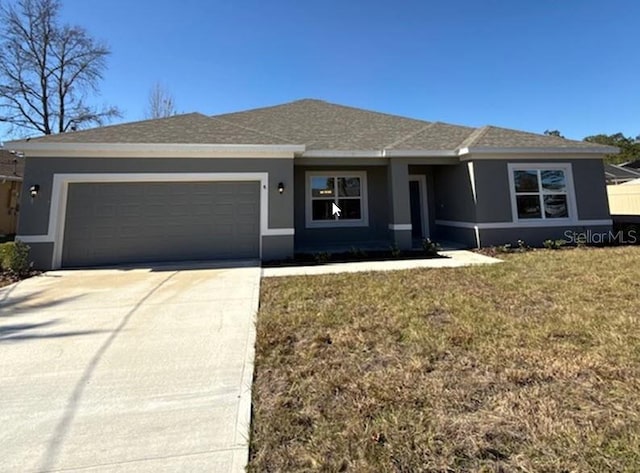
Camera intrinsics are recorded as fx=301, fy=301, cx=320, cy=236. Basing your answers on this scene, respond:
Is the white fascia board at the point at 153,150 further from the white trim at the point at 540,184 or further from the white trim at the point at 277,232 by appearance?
the white trim at the point at 540,184

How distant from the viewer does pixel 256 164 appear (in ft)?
28.6

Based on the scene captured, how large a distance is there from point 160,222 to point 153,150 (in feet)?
6.46

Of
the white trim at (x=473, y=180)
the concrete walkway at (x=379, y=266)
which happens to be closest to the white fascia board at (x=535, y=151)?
the white trim at (x=473, y=180)

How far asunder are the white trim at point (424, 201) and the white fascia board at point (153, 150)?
5615 millimetres

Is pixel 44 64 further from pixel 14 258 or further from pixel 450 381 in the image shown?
pixel 450 381

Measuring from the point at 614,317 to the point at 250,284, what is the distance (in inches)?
226

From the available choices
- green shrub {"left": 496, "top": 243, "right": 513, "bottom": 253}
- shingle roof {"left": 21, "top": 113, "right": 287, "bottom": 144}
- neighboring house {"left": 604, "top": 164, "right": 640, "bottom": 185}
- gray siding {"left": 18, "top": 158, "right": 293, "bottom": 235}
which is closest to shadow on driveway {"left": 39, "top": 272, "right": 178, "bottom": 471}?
gray siding {"left": 18, "top": 158, "right": 293, "bottom": 235}

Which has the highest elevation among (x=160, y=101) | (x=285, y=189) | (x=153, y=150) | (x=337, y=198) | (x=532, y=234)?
(x=160, y=101)

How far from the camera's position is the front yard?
1880 millimetres

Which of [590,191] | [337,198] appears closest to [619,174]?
[590,191]

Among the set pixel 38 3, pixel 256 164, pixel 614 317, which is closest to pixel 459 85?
pixel 256 164

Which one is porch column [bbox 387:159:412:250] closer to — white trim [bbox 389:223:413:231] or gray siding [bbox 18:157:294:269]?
white trim [bbox 389:223:413:231]

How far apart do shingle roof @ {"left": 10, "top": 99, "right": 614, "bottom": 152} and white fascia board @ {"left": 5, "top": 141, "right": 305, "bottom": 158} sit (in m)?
0.19

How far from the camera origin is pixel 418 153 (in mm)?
9891
